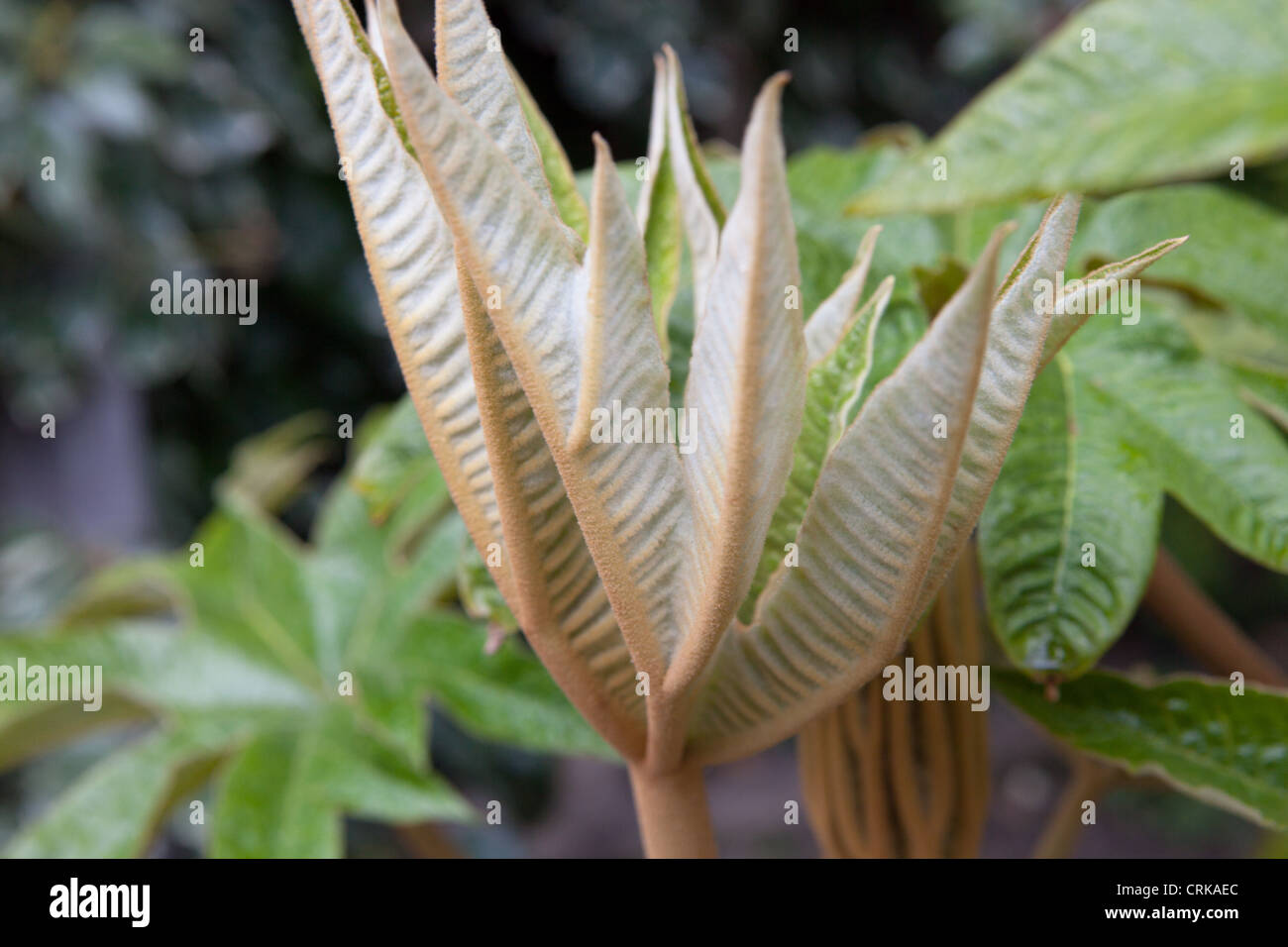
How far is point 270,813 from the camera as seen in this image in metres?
0.49

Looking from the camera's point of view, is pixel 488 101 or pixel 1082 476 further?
pixel 1082 476

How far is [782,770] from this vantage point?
2258 mm

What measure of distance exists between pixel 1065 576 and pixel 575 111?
4.49ft

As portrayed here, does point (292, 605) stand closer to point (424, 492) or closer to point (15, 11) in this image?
point (424, 492)

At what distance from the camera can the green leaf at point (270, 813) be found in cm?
47

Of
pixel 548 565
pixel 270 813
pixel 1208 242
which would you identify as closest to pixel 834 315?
pixel 548 565

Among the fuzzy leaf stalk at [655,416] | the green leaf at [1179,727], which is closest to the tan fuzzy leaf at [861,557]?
the fuzzy leaf stalk at [655,416]

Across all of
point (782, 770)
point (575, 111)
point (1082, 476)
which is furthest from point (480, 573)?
point (782, 770)

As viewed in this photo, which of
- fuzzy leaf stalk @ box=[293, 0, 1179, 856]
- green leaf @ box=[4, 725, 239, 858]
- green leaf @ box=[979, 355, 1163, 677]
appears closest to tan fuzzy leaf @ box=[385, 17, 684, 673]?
fuzzy leaf stalk @ box=[293, 0, 1179, 856]

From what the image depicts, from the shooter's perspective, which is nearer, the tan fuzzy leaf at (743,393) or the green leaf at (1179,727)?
the tan fuzzy leaf at (743,393)

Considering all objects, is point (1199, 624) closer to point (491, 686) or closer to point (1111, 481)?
point (1111, 481)

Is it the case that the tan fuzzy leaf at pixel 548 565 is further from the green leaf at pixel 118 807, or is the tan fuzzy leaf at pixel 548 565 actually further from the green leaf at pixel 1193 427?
the green leaf at pixel 118 807

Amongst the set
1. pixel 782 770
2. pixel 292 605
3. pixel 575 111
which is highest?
pixel 575 111
